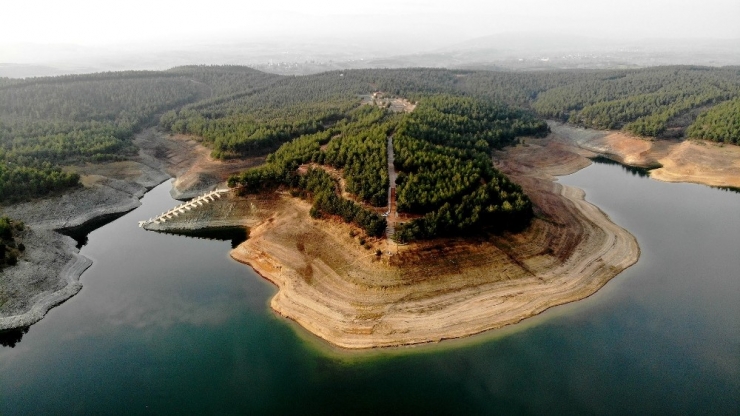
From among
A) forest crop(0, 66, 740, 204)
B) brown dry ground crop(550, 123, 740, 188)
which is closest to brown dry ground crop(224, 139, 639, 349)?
forest crop(0, 66, 740, 204)

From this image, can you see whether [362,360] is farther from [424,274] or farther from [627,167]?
[627,167]

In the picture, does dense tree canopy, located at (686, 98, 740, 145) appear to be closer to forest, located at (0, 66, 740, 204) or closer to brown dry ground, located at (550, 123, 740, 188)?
forest, located at (0, 66, 740, 204)

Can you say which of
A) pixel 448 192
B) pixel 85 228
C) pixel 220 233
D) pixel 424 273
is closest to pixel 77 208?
pixel 85 228

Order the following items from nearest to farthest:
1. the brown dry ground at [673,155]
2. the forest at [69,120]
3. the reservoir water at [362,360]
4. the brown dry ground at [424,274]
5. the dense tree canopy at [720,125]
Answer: the reservoir water at [362,360], the brown dry ground at [424,274], the forest at [69,120], the brown dry ground at [673,155], the dense tree canopy at [720,125]

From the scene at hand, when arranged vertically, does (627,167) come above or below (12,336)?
above

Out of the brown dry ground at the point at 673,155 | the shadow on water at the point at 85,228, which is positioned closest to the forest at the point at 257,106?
the brown dry ground at the point at 673,155

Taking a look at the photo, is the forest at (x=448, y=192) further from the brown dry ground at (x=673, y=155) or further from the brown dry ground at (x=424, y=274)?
the brown dry ground at (x=673, y=155)

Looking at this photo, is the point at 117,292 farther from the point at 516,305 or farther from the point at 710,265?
the point at 710,265
